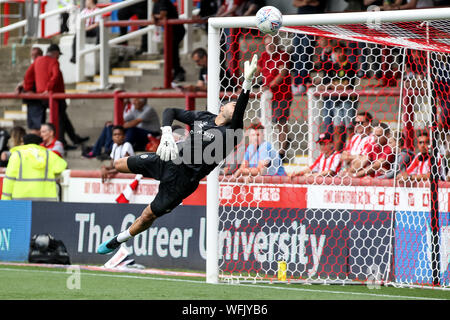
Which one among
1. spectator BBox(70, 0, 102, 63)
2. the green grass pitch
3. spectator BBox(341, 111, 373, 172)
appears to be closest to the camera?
the green grass pitch

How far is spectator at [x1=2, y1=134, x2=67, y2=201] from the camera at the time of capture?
14.1 meters

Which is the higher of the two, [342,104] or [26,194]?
[342,104]

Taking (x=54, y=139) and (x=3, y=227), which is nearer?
(x=3, y=227)

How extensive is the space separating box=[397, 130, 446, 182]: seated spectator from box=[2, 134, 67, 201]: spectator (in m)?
5.05

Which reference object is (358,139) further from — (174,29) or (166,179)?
(174,29)

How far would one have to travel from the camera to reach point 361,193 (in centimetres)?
1212

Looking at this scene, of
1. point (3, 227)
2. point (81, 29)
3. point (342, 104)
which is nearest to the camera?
point (342, 104)

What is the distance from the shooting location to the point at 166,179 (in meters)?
10.5

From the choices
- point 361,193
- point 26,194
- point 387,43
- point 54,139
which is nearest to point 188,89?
point 54,139

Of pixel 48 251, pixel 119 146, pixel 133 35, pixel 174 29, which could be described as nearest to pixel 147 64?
pixel 133 35

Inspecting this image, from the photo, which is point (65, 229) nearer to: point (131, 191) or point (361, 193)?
point (131, 191)

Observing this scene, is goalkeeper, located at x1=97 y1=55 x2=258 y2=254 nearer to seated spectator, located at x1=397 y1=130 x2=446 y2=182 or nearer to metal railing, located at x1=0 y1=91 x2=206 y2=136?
seated spectator, located at x1=397 y1=130 x2=446 y2=182

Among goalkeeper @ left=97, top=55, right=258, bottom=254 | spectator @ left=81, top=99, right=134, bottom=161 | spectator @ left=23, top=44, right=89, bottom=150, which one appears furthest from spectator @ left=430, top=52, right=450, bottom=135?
spectator @ left=23, top=44, right=89, bottom=150

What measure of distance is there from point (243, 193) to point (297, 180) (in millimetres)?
698
